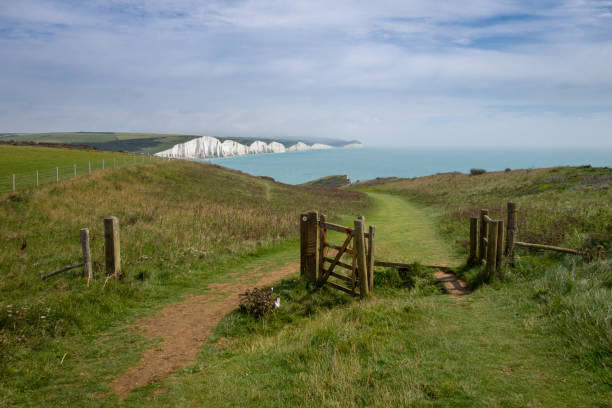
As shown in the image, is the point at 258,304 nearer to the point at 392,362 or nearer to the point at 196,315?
the point at 196,315

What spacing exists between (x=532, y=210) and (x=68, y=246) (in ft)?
67.4

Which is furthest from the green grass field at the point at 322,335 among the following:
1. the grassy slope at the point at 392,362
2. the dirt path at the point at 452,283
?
the dirt path at the point at 452,283

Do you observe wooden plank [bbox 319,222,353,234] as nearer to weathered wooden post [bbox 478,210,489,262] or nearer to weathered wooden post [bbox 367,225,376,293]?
weathered wooden post [bbox 367,225,376,293]

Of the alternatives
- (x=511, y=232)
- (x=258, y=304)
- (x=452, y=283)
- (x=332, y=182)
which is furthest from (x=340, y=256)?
(x=332, y=182)

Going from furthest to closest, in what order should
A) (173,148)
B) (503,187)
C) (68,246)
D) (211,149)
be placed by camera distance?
(211,149)
(173,148)
(503,187)
(68,246)

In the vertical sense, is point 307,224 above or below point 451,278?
above

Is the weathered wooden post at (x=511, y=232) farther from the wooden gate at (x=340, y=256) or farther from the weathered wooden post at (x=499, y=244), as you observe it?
the wooden gate at (x=340, y=256)

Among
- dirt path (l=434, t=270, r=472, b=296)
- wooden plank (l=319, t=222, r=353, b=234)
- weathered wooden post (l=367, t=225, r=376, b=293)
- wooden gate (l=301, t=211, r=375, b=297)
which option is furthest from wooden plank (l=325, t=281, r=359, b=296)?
dirt path (l=434, t=270, r=472, b=296)

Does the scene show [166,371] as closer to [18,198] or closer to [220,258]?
[220,258]

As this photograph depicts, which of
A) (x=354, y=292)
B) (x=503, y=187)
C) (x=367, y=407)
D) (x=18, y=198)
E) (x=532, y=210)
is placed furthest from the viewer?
(x=503, y=187)

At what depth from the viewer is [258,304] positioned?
921 cm

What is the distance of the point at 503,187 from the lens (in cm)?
3956

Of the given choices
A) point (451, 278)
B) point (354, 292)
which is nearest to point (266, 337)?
point (354, 292)

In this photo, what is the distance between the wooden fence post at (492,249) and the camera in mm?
10188
